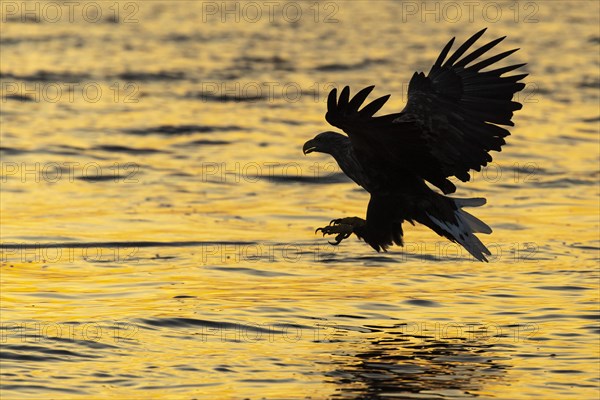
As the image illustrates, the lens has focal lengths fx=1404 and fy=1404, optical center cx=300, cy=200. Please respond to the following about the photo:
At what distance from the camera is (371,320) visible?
8.97 m

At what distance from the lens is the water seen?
787 cm

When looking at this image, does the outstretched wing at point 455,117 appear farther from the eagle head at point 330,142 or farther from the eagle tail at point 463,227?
the eagle head at point 330,142

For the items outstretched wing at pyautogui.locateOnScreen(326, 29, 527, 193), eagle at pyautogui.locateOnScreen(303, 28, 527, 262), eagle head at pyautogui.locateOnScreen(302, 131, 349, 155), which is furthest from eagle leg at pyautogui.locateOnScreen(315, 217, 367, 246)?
outstretched wing at pyautogui.locateOnScreen(326, 29, 527, 193)

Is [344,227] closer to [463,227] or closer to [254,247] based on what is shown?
[463,227]

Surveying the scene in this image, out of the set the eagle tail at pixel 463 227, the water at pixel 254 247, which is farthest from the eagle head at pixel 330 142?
the water at pixel 254 247

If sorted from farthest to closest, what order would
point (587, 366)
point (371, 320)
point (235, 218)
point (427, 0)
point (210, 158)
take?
point (427, 0) < point (210, 158) < point (235, 218) < point (371, 320) < point (587, 366)

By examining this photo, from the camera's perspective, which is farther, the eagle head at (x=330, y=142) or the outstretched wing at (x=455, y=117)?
the eagle head at (x=330, y=142)

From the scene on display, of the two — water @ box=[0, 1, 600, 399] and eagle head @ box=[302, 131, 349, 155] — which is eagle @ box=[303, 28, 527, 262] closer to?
eagle head @ box=[302, 131, 349, 155]

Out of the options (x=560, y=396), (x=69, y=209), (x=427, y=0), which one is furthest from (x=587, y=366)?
(x=427, y=0)

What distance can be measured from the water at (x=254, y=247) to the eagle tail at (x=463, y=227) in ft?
1.68

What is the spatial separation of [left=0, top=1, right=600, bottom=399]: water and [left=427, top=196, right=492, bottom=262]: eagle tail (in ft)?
1.68

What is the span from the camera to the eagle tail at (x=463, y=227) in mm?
8773

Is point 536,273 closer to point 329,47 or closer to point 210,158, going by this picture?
point 210,158

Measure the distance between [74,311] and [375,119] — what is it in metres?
2.51
